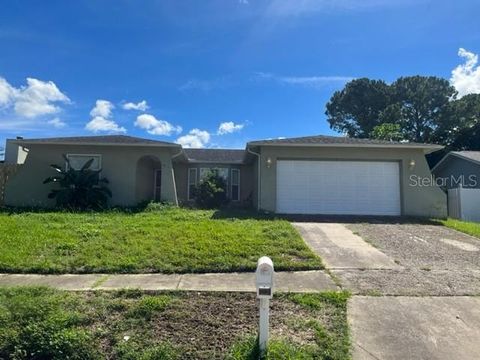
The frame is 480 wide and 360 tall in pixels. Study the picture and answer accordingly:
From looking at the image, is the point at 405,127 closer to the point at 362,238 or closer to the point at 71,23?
the point at 362,238

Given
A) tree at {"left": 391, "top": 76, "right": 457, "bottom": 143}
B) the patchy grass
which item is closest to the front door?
the patchy grass

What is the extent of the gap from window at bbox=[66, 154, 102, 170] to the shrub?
4680 millimetres

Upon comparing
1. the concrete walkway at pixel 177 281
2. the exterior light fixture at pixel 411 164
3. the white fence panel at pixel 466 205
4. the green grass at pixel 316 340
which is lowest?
the green grass at pixel 316 340

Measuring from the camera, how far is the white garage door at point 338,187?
14.8 m

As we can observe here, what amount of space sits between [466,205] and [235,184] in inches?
431

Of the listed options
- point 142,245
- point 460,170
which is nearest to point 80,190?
point 142,245

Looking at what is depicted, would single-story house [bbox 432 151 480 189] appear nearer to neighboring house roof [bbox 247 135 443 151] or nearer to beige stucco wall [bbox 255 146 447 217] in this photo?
beige stucco wall [bbox 255 146 447 217]

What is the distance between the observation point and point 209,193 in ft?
59.3

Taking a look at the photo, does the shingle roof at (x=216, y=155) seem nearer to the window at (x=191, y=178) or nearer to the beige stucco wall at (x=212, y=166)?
the beige stucco wall at (x=212, y=166)

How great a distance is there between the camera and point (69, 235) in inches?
348

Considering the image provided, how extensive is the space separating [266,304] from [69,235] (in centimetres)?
642

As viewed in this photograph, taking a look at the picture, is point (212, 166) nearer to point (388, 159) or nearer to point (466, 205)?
point (388, 159)

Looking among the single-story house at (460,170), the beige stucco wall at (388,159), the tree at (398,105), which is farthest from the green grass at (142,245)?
the tree at (398,105)

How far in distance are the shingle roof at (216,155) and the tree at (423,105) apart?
23922mm
